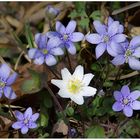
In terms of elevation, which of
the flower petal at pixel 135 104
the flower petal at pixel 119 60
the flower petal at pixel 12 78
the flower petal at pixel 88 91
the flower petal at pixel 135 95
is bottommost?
the flower petal at pixel 135 104

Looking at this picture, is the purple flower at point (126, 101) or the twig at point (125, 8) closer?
the purple flower at point (126, 101)

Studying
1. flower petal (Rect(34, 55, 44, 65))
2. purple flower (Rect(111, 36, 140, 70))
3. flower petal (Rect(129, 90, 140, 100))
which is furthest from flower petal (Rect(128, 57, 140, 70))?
flower petal (Rect(34, 55, 44, 65))

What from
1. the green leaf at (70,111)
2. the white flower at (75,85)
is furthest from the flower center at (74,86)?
the green leaf at (70,111)

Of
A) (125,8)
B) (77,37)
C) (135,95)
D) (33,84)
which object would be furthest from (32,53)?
(125,8)

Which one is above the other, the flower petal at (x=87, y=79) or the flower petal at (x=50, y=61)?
the flower petal at (x=50, y=61)

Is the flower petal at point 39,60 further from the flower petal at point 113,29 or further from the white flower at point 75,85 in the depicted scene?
the flower petal at point 113,29

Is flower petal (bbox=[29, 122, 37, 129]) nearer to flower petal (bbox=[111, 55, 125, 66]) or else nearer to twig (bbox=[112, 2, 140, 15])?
flower petal (bbox=[111, 55, 125, 66])

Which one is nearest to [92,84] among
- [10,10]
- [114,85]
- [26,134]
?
[114,85]
